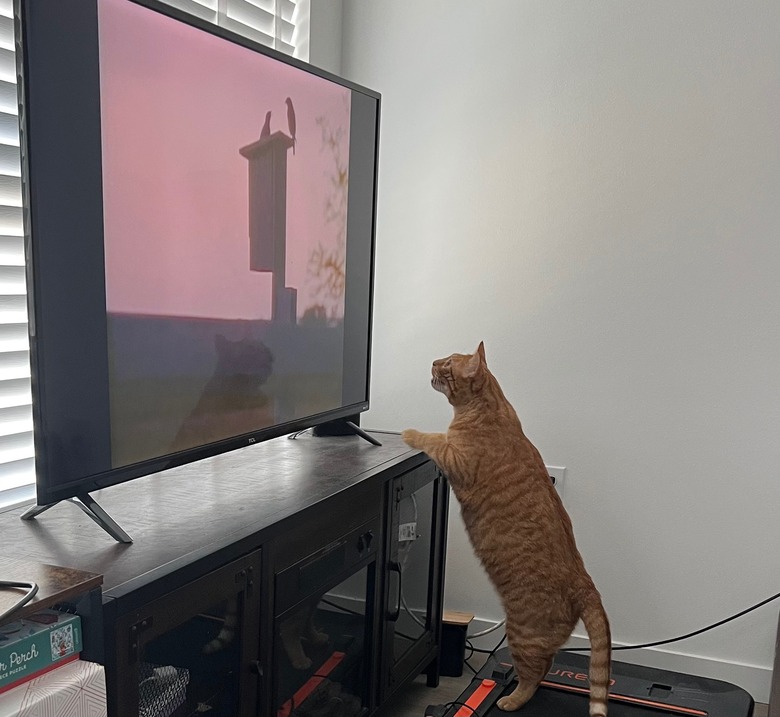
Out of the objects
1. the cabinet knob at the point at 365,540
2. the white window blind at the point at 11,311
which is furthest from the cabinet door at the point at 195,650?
the white window blind at the point at 11,311

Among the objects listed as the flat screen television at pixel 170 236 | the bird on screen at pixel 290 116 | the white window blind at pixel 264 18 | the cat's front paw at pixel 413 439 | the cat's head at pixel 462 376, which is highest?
the white window blind at pixel 264 18

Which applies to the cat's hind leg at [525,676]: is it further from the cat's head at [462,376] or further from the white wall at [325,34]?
the white wall at [325,34]

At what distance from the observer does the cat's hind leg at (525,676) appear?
1.99 m

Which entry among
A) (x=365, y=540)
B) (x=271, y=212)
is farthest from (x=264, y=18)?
(x=365, y=540)

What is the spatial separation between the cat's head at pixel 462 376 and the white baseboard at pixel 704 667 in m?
1.00

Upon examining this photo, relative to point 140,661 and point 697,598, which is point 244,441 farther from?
point 697,598

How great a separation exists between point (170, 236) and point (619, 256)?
1447 mm

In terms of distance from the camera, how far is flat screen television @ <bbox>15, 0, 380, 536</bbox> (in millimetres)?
1319

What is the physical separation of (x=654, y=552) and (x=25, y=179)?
2.06 metres

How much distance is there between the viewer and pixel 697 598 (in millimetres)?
2529

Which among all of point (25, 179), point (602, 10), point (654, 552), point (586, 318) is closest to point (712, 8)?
point (602, 10)

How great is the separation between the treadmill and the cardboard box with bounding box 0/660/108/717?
1.09m

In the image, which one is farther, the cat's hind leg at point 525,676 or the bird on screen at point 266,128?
the cat's hind leg at point 525,676

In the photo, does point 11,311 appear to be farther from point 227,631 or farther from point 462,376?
point 462,376
